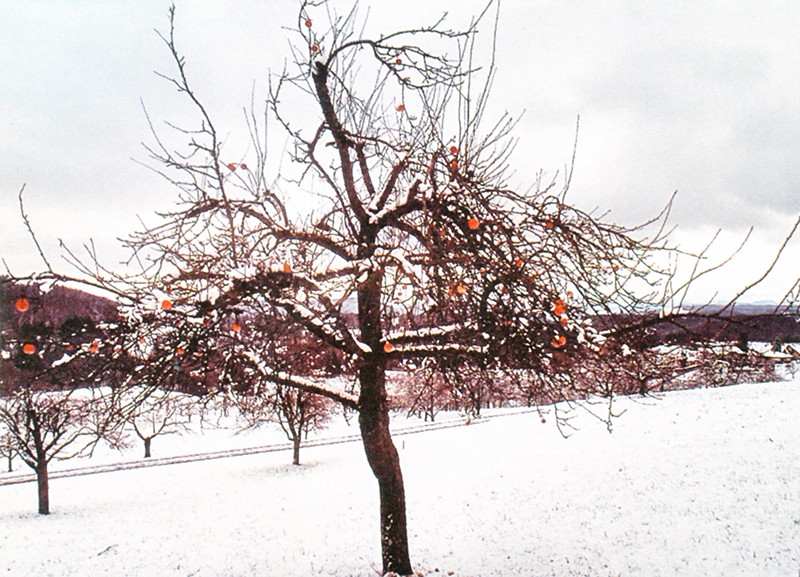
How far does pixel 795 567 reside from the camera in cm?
862

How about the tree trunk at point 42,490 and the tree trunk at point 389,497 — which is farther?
the tree trunk at point 42,490

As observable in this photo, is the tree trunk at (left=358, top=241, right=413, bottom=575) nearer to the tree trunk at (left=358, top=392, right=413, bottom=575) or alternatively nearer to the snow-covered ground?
the tree trunk at (left=358, top=392, right=413, bottom=575)

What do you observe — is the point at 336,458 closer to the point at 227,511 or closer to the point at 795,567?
the point at 227,511

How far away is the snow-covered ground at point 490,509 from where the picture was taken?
10.1 metres

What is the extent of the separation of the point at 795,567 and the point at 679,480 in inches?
266

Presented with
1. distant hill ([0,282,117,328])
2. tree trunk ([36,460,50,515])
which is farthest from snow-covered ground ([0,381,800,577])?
distant hill ([0,282,117,328])

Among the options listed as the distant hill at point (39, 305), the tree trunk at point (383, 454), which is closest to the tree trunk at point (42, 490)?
the distant hill at point (39, 305)

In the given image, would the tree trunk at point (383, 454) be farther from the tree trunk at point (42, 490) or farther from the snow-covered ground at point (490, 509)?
the tree trunk at point (42, 490)

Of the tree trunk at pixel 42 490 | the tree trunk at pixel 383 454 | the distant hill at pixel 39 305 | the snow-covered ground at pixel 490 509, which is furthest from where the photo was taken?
the tree trunk at pixel 42 490

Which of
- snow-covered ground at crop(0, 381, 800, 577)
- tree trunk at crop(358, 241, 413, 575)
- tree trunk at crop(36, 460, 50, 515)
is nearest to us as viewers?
tree trunk at crop(358, 241, 413, 575)

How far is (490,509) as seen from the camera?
1488 centimetres

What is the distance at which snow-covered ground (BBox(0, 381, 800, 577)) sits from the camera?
10133mm

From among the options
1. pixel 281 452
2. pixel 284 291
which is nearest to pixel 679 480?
pixel 284 291

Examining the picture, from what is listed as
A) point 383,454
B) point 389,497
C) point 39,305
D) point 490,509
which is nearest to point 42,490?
point 490,509
